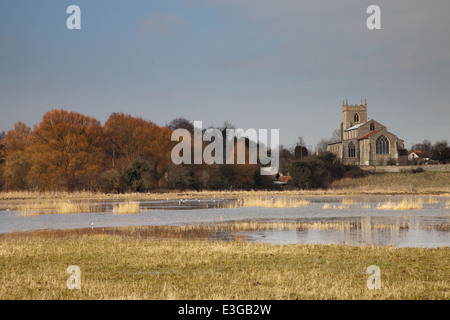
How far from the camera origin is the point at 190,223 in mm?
29859

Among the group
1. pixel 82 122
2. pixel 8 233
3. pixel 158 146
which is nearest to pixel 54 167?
pixel 82 122

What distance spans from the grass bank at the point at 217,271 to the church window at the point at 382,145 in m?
102

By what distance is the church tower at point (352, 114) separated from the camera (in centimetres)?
15612

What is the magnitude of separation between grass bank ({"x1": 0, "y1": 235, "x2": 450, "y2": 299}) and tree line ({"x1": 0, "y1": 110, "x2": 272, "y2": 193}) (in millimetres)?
48026

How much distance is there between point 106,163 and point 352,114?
97.6 metres

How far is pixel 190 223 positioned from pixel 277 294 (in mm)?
19159

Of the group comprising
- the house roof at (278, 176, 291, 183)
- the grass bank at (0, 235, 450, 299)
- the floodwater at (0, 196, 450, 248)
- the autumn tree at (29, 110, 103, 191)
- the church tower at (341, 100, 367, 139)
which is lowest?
the floodwater at (0, 196, 450, 248)

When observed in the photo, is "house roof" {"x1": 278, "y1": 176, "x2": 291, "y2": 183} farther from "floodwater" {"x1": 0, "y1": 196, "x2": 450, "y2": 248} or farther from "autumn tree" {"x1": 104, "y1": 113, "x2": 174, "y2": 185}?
"floodwater" {"x1": 0, "y1": 196, "x2": 450, "y2": 248}

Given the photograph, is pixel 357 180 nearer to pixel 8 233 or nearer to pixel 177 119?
pixel 177 119

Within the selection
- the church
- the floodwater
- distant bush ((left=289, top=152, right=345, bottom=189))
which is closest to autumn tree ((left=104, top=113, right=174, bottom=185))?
distant bush ((left=289, top=152, right=345, bottom=189))

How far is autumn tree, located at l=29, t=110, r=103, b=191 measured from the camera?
A: 66375mm

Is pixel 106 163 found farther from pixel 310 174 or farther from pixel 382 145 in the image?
pixel 382 145

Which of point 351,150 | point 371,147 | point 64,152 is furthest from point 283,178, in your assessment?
point 64,152
